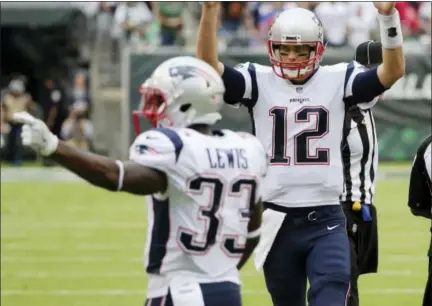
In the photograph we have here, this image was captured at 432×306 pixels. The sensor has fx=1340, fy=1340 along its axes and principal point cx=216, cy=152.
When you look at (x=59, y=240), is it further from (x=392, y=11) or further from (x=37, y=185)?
(x=392, y=11)

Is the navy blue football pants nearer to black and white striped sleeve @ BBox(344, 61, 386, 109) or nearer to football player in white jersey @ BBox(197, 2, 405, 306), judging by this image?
football player in white jersey @ BBox(197, 2, 405, 306)

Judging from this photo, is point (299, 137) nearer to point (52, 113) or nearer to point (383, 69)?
point (383, 69)

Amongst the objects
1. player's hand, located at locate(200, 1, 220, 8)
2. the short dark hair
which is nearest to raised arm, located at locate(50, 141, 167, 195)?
player's hand, located at locate(200, 1, 220, 8)

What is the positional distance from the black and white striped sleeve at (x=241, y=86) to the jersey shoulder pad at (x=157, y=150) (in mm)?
1688

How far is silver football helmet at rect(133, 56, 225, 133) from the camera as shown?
438 cm

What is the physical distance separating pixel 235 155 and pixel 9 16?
636 inches

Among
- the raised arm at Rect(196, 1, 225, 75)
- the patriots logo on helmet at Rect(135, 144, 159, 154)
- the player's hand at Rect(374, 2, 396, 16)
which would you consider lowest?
the patriots logo on helmet at Rect(135, 144, 159, 154)

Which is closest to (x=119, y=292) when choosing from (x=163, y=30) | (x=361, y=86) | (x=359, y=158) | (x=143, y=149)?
(x=359, y=158)

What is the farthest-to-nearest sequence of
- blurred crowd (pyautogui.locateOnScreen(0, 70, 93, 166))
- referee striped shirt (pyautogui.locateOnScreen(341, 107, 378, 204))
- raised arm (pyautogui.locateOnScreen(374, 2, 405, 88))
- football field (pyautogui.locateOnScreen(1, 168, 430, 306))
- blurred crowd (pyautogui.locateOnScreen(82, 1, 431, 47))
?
blurred crowd (pyautogui.locateOnScreen(0, 70, 93, 166)), blurred crowd (pyautogui.locateOnScreen(82, 1, 431, 47)), football field (pyautogui.locateOnScreen(1, 168, 430, 306)), referee striped shirt (pyautogui.locateOnScreen(341, 107, 378, 204)), raised arm (pyautogui.locateOnScreen(374, 2, 405, 88))

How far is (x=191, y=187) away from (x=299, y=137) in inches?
66.2

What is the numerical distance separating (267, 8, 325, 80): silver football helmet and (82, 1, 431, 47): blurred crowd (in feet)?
43.9

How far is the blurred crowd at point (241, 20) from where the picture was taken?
19734 mm

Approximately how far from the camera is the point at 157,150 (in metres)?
4.25

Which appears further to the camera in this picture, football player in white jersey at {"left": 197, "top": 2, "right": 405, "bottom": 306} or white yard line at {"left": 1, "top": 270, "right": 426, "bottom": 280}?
white yard line at {"left": 1, "top": 270, "right": 426, "bottom": 280}
